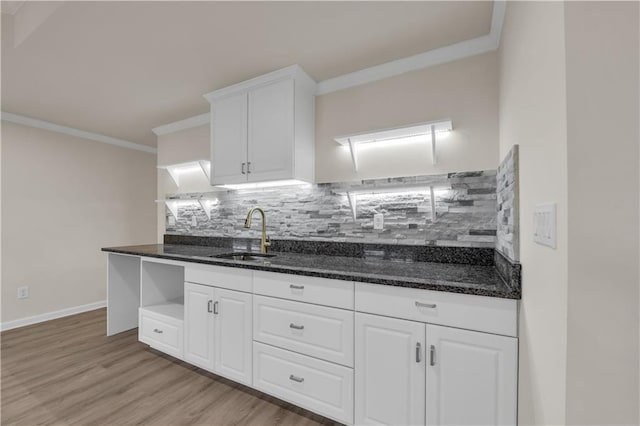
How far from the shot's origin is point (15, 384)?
206 centimetres

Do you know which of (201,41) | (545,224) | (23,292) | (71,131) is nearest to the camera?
(545,224)

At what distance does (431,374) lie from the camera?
1.33 m

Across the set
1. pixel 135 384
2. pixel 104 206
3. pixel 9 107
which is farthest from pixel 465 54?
pixel 104 206

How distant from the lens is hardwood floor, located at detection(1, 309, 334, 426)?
1.71m

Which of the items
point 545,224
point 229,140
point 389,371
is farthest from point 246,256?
point 545,224

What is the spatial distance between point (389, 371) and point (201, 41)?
220 centimetres

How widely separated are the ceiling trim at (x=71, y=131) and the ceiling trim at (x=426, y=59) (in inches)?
130

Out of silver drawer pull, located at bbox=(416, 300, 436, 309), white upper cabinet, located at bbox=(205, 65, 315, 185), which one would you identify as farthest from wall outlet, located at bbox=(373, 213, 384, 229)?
silver drawer pull, located at bbox=(416, 300, 436, 309)

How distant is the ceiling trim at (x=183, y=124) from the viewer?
3.16 meters

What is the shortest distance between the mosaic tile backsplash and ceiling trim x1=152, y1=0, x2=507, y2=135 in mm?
867

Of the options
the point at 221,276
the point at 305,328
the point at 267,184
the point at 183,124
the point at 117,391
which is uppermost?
the point at 183,124

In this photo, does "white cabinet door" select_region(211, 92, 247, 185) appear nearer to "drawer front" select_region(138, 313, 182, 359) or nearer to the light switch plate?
"drawer front" select_region(138, 313, 182, 359)

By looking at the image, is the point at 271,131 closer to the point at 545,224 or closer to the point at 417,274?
the point at 417,274

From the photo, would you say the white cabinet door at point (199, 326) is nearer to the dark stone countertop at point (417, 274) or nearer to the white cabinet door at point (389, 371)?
the dark stone countertop at point (417, 274)
